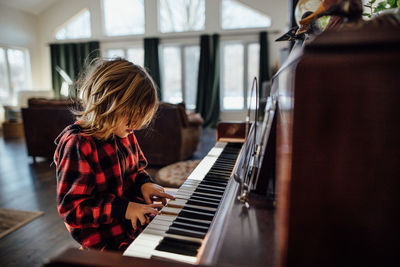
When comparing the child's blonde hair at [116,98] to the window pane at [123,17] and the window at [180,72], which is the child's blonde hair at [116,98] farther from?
the window pane at [123,17]

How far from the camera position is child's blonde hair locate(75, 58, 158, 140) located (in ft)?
2.88

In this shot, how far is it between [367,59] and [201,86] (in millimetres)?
6903

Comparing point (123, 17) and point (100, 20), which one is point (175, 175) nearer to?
point (123, 17)

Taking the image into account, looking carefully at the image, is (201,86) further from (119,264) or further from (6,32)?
(119,264)

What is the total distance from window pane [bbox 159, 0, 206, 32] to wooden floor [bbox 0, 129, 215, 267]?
429cm

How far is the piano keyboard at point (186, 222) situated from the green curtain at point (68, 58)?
7910 mm

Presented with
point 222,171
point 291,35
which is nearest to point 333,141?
point 291,35

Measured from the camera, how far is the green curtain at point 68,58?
7786 mm

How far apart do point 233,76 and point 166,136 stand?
4.31 meters

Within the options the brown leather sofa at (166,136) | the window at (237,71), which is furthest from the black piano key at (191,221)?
the window at (237,71)

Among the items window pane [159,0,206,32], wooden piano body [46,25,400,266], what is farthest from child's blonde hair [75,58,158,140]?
window pane [159,0,206,32]

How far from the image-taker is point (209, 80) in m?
7.08

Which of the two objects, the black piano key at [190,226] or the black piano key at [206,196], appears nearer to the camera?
the black piano key at [190,226]

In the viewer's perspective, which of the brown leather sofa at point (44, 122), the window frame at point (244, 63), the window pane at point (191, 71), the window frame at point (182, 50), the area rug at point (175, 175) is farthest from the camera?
the window pane at point (191, 71)
